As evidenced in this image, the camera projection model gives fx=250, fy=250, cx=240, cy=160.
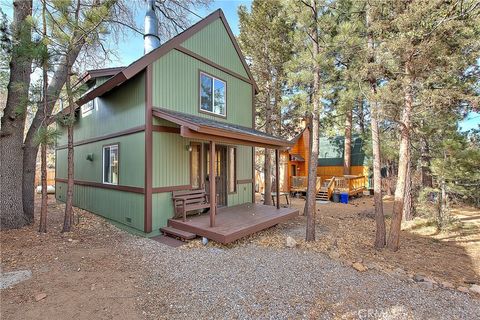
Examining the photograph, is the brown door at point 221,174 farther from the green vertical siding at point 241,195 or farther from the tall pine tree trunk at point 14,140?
the tall pine tree trunk at point 14,140

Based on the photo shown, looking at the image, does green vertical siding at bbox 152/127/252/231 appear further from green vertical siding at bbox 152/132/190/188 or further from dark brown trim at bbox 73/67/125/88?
dark brown trim at bbox 73/67/125/88

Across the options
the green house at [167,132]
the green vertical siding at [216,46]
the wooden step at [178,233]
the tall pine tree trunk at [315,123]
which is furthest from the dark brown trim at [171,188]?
the green vertical siding at [216,46]

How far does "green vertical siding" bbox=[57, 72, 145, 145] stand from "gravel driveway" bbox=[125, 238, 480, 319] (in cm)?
365

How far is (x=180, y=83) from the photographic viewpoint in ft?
23.4

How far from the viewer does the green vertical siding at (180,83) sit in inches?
259

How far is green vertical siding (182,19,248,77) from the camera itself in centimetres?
768

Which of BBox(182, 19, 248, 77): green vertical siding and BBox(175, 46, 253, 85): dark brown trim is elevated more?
BBox(182, 19, 248, 77): green vertical siding

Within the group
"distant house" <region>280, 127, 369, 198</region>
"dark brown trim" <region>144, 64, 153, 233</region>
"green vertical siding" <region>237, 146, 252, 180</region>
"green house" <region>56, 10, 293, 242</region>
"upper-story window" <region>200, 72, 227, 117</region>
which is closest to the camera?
"dark brown trim" <region>144, 64, 153, 233</region>

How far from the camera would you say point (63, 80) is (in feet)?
25.0

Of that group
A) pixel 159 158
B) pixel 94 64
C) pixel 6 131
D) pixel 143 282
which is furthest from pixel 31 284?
pixel 94 64

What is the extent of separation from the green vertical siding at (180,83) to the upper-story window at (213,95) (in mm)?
172

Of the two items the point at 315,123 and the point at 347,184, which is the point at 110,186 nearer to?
the point at 315,123

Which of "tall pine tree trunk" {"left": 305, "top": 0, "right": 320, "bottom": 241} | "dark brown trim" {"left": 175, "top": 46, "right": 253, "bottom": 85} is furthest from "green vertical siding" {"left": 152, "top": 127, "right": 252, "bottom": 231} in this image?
"tall pine tree trunk" {"left": 305, "top": 0, "right": 320, "bottom": 241}

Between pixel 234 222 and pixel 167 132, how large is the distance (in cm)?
293
